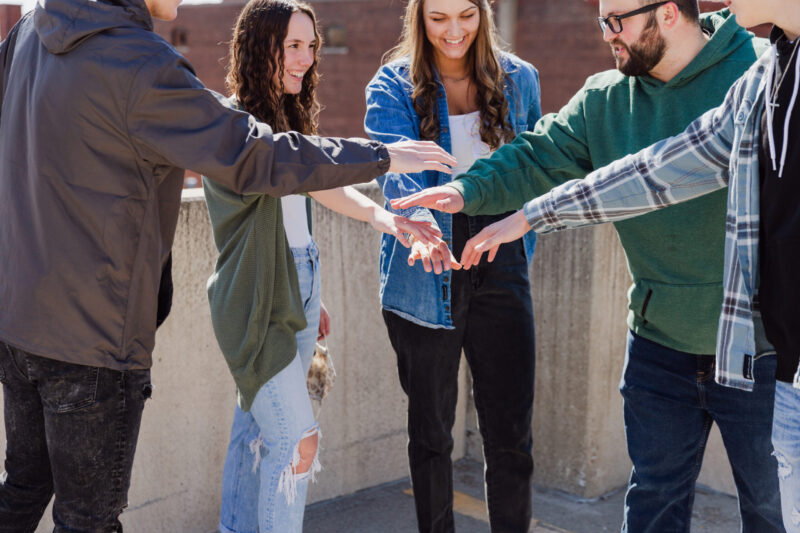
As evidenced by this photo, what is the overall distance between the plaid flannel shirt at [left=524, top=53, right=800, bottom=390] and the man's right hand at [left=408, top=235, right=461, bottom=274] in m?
0.43

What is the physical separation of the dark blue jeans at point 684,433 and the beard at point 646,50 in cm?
83

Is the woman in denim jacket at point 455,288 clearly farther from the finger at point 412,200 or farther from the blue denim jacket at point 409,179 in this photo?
the finger at point 412,200

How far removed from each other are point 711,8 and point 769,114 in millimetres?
12130

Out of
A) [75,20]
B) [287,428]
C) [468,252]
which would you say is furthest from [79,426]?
[468,252]

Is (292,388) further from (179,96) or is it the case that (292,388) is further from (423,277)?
(179,96)

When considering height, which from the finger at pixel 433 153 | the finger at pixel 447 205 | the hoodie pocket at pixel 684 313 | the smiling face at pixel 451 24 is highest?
the smiling face at pixel 451 24

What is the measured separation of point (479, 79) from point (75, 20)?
1.62 m

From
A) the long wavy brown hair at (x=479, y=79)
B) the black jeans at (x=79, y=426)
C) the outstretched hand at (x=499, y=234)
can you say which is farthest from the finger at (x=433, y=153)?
the black jeans at (x=79, y=426)

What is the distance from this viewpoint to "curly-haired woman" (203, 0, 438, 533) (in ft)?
10.3

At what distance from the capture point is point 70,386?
257 cm

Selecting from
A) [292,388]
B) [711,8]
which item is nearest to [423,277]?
[292,388]

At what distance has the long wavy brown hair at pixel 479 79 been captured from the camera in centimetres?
358

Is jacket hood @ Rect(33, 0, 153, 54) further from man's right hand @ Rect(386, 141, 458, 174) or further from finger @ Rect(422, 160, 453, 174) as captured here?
finger @ Rect(422, 160, 453, 174)

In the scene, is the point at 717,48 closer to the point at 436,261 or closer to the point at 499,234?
the point at 499,234
